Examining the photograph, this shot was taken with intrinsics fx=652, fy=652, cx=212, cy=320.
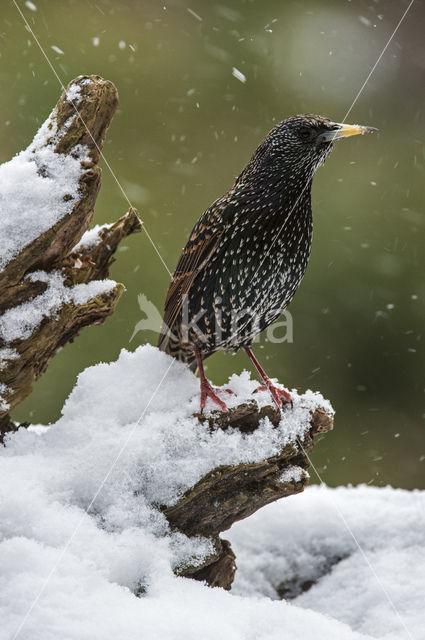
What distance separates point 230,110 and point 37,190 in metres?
2.26

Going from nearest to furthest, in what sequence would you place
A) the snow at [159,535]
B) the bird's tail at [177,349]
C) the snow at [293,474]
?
1. the snow at [159,535]
2. the snow at [293,474]
3. the bird's tail at [177,349]

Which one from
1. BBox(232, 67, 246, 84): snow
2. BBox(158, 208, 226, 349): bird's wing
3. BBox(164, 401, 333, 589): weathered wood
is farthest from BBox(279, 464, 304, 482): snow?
BBox(232, 67, 246, 84): snow

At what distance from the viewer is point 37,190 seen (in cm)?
234

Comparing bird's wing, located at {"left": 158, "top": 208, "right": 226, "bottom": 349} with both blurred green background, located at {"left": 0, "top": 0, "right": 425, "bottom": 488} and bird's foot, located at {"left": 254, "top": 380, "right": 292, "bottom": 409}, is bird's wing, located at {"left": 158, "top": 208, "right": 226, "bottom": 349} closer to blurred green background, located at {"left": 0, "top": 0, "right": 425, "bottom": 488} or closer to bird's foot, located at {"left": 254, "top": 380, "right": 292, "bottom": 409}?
bird's foot, located at {"left": 254, "top": 380, "right": 292, "bottom": 409}

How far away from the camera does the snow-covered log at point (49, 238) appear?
231cm

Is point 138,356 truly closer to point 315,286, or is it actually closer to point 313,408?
point 313,408

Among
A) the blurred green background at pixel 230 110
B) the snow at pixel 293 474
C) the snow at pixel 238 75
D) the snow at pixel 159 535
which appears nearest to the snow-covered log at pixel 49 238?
the snow at pixel 159 535

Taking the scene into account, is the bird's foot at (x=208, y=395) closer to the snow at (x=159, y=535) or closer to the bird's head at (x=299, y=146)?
the snow at (x=159, y=535)

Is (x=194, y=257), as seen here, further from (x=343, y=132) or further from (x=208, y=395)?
(x=343, y=132)

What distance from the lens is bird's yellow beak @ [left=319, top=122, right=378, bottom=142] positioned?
8.12ft

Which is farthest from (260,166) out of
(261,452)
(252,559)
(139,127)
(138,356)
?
(139,127)

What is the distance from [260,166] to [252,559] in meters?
1.61

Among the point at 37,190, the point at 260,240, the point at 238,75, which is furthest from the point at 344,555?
the point at 238,75

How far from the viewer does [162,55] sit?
4.36 metres
